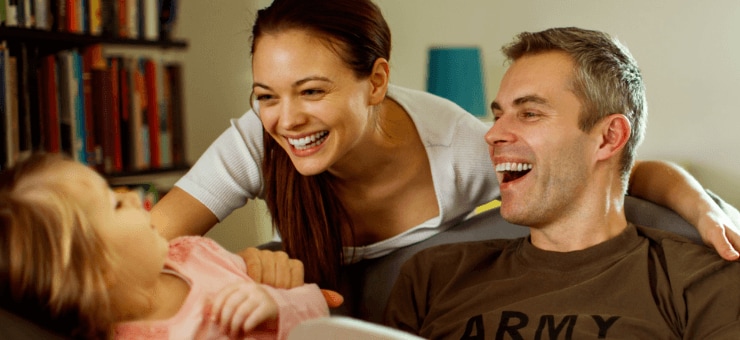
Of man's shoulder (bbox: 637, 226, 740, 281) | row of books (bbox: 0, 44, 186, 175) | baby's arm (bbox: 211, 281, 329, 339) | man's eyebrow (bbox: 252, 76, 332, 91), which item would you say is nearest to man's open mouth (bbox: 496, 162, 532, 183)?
man's shoulder (bbox: 637, 226, 740, 281)

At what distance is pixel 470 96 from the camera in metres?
3.13

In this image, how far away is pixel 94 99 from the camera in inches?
102

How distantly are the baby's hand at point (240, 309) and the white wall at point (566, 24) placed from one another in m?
2.36

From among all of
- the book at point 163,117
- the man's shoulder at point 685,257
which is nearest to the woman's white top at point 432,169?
the man's shoulder at point 685,257

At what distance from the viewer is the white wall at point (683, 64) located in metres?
2.82

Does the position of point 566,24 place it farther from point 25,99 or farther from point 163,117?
point 25,99

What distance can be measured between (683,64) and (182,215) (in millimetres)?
2170

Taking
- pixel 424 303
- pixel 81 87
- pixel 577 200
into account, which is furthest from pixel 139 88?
pixel 577 200

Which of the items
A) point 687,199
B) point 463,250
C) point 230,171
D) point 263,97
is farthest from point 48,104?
point 687,199

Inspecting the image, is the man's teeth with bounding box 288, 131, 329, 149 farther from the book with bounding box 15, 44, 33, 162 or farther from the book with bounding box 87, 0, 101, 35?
the book with bounding box 87, 0, 101, 35

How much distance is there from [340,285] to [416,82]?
81.0 inches

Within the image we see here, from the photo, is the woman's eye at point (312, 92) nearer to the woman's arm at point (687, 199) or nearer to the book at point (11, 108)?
the woman's arm at point (687, 199)

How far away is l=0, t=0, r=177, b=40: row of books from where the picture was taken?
2344mm

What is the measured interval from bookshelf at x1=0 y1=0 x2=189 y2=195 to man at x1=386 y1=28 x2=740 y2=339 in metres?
1.52
